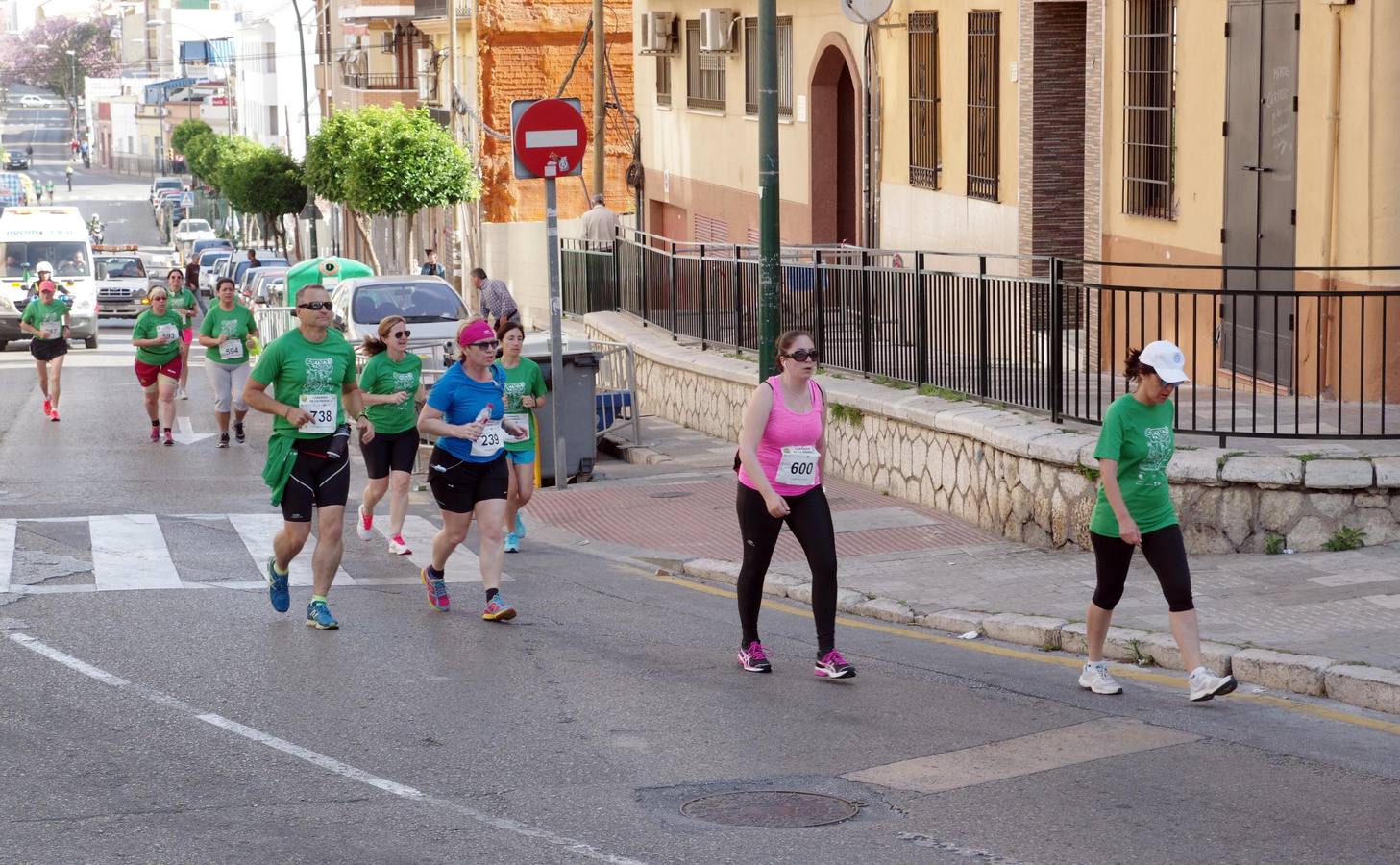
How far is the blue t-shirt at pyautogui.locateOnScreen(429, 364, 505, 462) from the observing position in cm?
1039

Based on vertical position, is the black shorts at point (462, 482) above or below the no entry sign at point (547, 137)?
below

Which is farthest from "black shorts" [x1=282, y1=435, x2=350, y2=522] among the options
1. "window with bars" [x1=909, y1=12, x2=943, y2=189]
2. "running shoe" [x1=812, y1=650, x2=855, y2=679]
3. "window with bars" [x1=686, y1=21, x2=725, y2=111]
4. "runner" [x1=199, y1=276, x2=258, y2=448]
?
"window with bars" [x1=686, y1=21, x2=725, y2=111]

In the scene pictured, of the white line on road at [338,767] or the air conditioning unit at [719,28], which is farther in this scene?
the air conditioning unit at [719,28]

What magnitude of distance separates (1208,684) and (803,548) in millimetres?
1955

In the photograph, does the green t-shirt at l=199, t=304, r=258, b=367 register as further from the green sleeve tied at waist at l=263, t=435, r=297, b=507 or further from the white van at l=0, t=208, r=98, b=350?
the white van at l=0, t=208, r=98, b=350

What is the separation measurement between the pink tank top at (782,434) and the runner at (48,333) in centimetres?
1528

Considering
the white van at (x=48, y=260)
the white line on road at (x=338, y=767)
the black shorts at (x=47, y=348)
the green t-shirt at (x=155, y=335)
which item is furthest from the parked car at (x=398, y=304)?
the white van at (x=48, y=260)

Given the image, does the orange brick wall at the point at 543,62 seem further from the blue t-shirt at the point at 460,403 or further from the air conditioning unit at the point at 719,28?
the blue t-shirt at the point at 460,403

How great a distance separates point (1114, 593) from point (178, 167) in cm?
12648

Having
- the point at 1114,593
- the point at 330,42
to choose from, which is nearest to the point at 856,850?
the point at 1114,593

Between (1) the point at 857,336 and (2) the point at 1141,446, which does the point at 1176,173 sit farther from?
(2) the point at 1141,446

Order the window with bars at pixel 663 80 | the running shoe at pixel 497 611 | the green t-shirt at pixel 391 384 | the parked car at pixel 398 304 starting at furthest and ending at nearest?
the window with bars at pixel 663 80, the parked car at pixel 398 304, the green t-shirt at pixel 391 384, the running shoe at pixel 497 611

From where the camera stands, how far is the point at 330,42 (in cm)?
7225

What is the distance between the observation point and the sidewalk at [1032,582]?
28.6 ft
